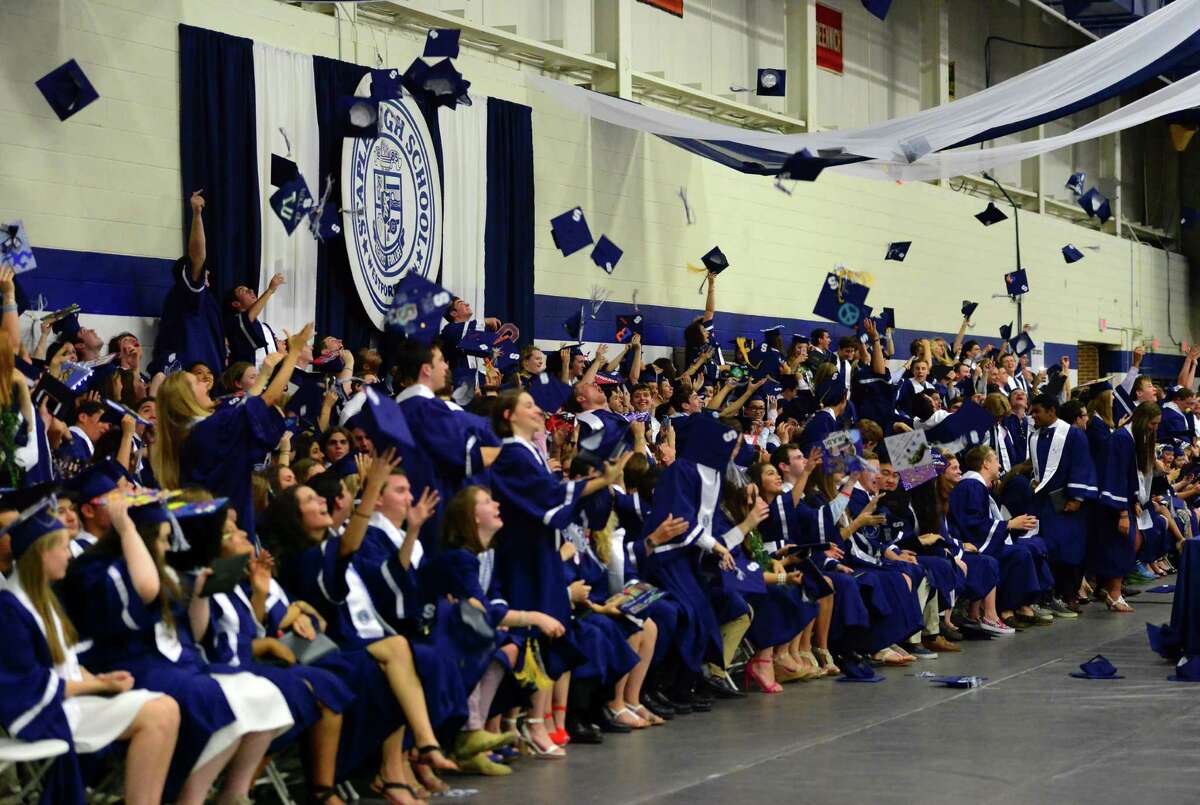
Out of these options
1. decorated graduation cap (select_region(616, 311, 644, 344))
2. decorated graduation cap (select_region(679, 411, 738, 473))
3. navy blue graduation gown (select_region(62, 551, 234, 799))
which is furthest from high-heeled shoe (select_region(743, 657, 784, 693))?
decorated graduation cap (select_region(616, 311, 644, 344))

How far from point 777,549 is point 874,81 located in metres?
12.8

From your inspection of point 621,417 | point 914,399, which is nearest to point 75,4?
point 621,417

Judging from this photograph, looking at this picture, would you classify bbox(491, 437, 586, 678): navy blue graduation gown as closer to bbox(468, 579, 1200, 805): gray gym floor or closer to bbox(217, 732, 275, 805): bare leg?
bbox(468, 579, 1200, 805): gray gym floor

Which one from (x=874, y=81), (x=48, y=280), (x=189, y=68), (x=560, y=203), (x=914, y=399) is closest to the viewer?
(x=48, y=280)

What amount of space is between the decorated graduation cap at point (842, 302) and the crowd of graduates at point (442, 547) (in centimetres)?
269

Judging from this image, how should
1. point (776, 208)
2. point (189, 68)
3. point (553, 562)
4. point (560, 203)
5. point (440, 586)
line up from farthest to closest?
point (776, 208)
point (560, 203)
point (189, 68)
point (553, 562)
point (440, 586)

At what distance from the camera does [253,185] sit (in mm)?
11461

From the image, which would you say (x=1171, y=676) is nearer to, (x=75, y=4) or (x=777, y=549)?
(x=777, y=549)

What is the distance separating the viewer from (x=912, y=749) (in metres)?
7.24

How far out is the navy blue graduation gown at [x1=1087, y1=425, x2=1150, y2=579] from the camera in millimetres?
12570

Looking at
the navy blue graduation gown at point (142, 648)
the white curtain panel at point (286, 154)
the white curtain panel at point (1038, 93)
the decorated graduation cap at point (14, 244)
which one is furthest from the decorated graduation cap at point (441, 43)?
the navy blue graduation gown at point (142, 648)

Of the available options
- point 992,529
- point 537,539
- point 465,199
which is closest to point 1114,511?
point 992,529

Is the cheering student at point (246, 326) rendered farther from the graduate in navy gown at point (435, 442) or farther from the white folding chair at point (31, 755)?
the white folding chair at point (31, 755)

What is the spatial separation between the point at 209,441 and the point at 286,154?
5.39 meters
